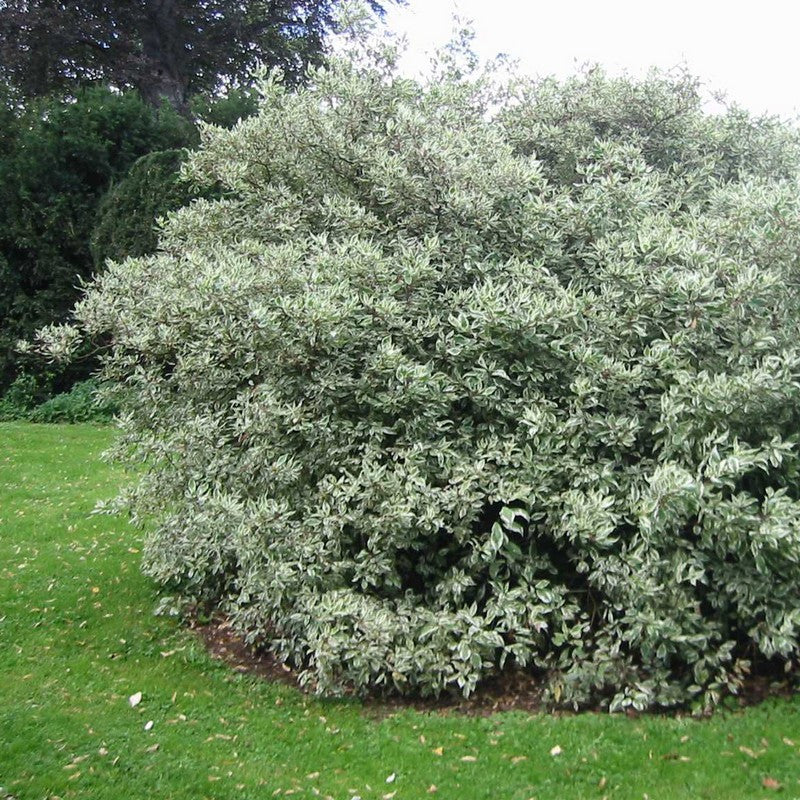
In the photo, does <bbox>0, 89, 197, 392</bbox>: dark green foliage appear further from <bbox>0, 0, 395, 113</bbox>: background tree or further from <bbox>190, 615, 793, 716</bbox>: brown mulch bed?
<bbox>190, 615, 793, 716</bbox>: brown mulch bed

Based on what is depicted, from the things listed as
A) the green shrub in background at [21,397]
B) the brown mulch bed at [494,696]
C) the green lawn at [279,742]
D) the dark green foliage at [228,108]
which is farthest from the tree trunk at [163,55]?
the brown mulch bed at [494,696]

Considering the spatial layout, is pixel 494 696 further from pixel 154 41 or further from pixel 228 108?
pixel 154 41

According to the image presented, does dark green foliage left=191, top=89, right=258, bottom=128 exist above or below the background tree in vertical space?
below

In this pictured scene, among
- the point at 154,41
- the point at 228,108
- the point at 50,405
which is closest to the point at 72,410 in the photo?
the point at 50,405

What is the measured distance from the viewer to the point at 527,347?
196 inches

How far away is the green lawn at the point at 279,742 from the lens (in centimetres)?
394

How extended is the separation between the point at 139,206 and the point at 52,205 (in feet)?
7.02

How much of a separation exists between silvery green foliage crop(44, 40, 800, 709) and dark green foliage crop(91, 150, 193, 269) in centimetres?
748

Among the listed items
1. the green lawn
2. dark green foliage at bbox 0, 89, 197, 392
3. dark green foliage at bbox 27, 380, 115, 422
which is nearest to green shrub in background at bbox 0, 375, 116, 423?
dark green foliage at bbox 27, 380, 115, 422

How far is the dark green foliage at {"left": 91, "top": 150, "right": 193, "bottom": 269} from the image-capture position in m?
13.1

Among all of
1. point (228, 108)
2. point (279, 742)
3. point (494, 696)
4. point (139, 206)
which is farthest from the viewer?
point (228, 108)

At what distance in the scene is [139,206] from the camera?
43.9 ft

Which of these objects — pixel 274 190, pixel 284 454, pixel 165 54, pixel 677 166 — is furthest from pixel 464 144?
pixel 165 54

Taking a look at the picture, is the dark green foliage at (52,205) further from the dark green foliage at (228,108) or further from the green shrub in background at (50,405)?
the dark green foliage at (228,108)
